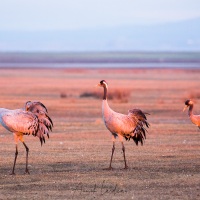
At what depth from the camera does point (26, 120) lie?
14.6m

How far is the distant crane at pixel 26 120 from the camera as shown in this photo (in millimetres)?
14484

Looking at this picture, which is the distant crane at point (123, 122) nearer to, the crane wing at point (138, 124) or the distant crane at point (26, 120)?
the crane wing at point (138, 124)

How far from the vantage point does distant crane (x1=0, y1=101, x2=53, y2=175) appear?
1448 cm

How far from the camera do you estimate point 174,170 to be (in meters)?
14.6

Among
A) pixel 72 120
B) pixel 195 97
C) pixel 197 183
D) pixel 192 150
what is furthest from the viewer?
pixel 195 97

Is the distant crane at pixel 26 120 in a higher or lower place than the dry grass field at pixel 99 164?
higher

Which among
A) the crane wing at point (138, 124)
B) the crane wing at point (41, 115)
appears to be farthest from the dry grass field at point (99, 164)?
the crane wing at point (41, 115)

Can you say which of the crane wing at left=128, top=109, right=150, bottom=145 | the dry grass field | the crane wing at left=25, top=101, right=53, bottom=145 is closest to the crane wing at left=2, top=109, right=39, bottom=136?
the crane wing at left=25, top=101, right=53, bottom=145

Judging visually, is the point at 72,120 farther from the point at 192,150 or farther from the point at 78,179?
the point at 78,179

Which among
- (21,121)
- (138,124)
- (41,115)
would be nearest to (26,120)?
(21,121)

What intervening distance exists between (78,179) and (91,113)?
1632 centimetres

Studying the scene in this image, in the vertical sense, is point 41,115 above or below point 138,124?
above

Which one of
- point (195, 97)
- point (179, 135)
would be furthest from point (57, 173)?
point (195, 97)

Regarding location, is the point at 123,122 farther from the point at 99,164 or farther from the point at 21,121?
the point at 21,121
